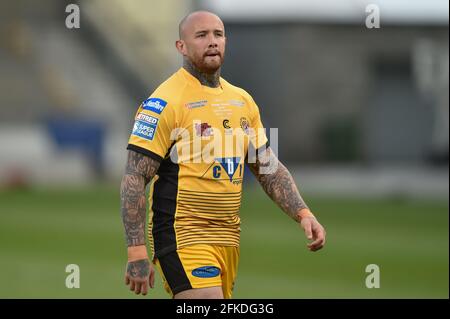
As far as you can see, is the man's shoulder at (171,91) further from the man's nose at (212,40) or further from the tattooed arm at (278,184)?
the tattooed arm at (278,184)

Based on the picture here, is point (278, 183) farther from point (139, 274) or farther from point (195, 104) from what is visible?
point (139, 274)

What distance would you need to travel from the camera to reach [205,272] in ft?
25.9

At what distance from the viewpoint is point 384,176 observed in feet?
114

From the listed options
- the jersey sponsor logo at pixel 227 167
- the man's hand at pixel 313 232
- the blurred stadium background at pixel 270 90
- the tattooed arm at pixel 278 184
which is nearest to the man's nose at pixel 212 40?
the jersey sponsor logo at pixel 227 167

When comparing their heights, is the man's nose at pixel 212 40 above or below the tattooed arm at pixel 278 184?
above

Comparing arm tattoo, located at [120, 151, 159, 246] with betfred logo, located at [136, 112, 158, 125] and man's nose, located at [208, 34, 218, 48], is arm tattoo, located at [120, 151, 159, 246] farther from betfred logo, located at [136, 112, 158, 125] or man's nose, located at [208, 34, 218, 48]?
man's nose, located at [208, 34, 218, 48]

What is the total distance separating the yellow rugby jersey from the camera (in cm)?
787

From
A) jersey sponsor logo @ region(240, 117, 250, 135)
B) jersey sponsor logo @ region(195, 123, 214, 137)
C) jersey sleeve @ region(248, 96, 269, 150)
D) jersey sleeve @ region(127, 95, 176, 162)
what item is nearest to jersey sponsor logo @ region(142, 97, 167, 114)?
jersey sleeve @ region(127, 95, 176, 162)

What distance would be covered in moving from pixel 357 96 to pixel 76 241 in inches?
967

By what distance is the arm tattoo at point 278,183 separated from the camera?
8375 mm

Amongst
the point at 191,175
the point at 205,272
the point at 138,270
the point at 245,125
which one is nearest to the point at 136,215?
the point at 138,270

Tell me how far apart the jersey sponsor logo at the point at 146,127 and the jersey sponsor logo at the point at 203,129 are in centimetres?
32

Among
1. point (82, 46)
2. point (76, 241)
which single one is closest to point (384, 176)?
point (82, 46)
